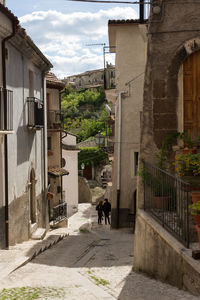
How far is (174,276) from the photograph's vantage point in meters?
7.55

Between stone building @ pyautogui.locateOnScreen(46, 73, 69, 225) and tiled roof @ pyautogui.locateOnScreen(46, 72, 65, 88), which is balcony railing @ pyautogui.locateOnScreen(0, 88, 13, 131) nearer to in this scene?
stone building @ pyautogui.locateOnScreen(46, 73, 69, 225)

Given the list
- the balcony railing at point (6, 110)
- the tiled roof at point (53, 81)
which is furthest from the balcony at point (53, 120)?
the balcony railing at point (6, 110)

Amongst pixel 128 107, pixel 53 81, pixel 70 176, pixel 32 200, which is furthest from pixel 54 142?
pixel 70 176

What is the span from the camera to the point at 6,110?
12.5m

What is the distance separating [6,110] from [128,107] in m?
11.5

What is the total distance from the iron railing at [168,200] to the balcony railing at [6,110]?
4.02m

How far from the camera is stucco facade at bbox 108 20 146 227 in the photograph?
75.7ft

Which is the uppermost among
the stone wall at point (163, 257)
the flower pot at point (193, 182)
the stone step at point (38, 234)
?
the flower pot at point (193, 182)

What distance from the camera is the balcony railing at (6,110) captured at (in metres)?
12.1

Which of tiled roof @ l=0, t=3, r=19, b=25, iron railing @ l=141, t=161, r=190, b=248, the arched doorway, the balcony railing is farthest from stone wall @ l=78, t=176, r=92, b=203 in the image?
iron railing @ l=141, t=161, r=190, b=248

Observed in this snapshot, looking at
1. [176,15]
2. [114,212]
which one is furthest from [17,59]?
[114,212]

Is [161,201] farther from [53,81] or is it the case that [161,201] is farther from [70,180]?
[70,180]

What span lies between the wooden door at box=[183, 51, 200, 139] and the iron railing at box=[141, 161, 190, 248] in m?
1.49

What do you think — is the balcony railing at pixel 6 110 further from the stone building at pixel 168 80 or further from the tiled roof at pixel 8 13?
the stone building at pixel 168 80
